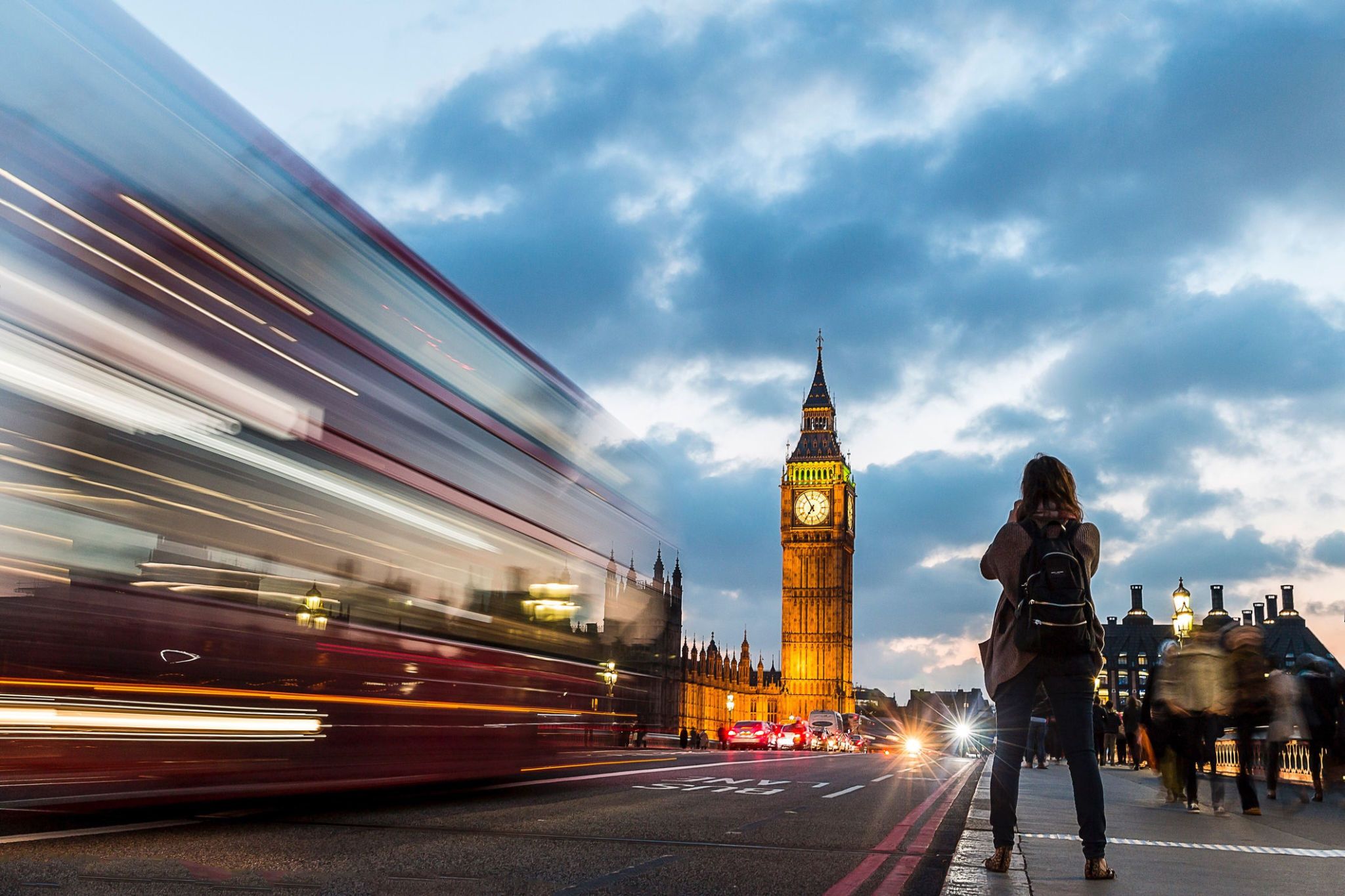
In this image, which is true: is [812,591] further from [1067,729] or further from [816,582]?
[1067,729]

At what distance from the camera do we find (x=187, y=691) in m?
6.69

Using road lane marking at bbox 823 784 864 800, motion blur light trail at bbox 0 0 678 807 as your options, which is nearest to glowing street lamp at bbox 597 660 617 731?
motion blur light trail at bbox 0 0 678 807

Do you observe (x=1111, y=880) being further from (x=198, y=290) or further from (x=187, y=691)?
(x=198, y=290)

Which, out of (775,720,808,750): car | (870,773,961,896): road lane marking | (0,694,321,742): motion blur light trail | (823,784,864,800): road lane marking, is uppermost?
(0,694,321,742): motion blur light trail

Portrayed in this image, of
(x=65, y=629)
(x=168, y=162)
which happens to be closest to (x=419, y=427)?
(x=168, y=162)

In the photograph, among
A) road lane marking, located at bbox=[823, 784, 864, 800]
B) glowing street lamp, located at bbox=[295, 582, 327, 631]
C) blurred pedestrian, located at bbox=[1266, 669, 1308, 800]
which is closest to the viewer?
glowing street lamp, located at bbox=[295, 582, 327, 631]

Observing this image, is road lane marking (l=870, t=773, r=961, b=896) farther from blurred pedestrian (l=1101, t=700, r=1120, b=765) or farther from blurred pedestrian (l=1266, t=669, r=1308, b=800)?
blurred pedestrian (l=1101, t=700, r=1120, b=765)

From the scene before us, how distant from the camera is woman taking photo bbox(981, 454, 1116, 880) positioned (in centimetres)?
550

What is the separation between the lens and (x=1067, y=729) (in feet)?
18.4

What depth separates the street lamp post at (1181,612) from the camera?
24.8 metres

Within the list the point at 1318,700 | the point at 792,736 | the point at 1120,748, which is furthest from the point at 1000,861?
the point at 792,736

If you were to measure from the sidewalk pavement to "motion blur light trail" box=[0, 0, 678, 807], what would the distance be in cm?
395

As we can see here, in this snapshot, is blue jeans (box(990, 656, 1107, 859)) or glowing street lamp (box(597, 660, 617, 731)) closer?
blue jeans (box(990, 656, 1107, 859))

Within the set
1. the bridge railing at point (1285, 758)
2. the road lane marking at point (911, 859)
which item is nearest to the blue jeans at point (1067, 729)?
the road lane marking at point (911, 859)
